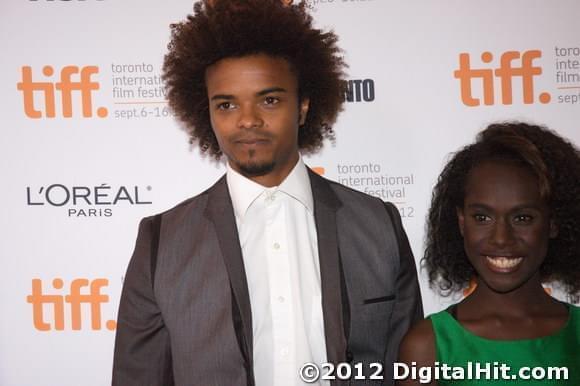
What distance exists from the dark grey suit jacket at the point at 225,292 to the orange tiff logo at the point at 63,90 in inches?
24.4

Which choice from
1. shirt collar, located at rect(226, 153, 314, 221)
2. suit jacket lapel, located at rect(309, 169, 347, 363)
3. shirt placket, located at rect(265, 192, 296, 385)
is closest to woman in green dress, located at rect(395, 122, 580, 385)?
suit jacket lapel, located at rect(309, 169, 347, 363)

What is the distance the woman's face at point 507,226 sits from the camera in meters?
1.42

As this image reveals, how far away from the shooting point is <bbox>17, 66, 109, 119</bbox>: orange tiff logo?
6.98 feet

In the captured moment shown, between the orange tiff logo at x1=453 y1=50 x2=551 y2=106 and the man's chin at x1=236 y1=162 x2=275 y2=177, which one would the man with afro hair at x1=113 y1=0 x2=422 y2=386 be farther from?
the orange tiff logo at x1=453 y1=50 x2=551 y2=106

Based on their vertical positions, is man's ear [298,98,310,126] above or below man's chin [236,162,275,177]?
above

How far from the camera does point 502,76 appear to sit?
2.07 metres

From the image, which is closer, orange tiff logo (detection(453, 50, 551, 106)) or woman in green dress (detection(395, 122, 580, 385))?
woman in green dress (detection(395, 122, 580, 385))

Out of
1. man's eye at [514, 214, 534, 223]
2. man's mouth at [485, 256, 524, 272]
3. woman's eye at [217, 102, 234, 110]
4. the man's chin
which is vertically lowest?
man's mouth at [485, 256, 524, 272]

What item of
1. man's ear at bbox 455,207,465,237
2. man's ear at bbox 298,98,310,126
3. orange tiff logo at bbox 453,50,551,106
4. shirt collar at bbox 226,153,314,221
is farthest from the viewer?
orange tiff logo at bbox 453,50,551,106

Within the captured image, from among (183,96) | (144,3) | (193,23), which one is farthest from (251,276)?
(144,3)

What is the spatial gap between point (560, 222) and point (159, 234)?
99 centimetres

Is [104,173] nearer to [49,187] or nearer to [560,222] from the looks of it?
[49,187]

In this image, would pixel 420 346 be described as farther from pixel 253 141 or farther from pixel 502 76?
pixel 502 76

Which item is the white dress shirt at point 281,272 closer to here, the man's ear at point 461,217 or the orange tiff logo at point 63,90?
the man's ear at point 461,217
